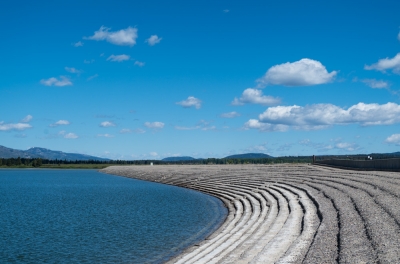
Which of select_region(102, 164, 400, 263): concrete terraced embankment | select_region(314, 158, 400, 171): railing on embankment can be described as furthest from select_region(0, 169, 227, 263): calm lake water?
select_region(314, 158, 400, 171): railing on embankment

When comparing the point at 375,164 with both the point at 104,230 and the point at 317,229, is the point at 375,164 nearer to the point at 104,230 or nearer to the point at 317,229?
the point at 317,229

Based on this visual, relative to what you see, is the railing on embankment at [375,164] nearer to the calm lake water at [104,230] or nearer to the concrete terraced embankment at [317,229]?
the concrete terraced embankment at [317,229]

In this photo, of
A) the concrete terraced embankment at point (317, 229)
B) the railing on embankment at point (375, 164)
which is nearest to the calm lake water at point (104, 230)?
the concrete terraced embankment at point (317, 229)

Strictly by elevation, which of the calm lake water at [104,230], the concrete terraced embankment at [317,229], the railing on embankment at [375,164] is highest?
the railing on embankment at [375,164]

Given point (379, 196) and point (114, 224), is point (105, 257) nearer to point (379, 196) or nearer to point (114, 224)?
point (114, 224)

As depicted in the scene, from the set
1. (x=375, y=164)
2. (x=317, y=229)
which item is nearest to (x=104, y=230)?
(x=317, y=229)

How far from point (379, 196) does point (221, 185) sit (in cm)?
2765

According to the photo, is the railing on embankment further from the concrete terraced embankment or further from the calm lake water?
the calm lake water

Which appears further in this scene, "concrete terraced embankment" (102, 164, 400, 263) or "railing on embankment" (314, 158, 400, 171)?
"railing on embankment" (314, 158, 400, 171)

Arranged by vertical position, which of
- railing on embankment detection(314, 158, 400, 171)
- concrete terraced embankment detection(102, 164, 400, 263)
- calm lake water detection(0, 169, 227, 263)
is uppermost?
railing on embankment detection(314, 158, 400, 171)

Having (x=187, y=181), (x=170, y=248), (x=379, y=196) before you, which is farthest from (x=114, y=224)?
(x=187, y=181)

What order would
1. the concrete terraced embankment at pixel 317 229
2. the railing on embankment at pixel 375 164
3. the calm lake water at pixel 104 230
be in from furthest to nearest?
the railing on embankment at pixel 375 164 < the calm lake water at pixel 104 230 < the concrete terraced embankment at pixel 317 229

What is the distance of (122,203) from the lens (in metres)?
40.1

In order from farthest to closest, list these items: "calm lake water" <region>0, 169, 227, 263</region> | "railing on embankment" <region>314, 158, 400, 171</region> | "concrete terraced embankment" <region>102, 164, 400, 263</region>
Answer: "railing on embankment" <region>314, 158, 400, 171</region> → "calm lake water" <region>0, 169, 227, 263</region> → "concrete terraced embankment" <region>102, 164, 400, 263</region>
